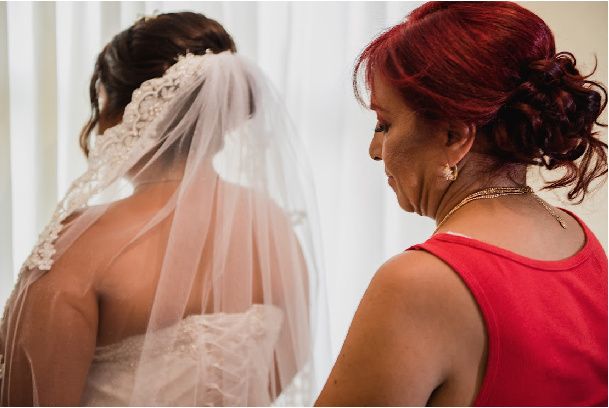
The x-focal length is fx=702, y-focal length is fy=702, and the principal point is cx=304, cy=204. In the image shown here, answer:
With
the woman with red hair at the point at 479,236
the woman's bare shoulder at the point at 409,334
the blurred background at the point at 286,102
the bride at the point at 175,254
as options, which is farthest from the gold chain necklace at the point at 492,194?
the blurred background at the point at 286,102

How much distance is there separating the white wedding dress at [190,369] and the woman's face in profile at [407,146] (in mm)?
499

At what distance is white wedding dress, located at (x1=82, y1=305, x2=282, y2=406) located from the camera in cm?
123

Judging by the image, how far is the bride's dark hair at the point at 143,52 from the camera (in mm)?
1379

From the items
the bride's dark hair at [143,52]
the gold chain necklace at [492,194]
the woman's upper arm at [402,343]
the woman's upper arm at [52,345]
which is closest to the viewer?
the woman's upper arm at [402,343]

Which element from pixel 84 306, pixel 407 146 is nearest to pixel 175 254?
pixel 84 306

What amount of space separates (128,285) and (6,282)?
1.15 m

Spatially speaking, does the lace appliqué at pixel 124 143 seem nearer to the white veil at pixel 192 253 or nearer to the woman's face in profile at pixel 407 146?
the white veil at pixel 192 253

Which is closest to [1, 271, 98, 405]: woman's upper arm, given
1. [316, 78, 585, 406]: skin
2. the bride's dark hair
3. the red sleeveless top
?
the bride's dark hair

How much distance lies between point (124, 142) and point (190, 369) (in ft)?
1.42

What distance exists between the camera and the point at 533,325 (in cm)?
73

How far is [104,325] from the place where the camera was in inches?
47.9

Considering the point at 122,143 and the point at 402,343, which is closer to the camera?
the point at 402,343

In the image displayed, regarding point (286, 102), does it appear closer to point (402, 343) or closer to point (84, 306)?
point (84, 306)

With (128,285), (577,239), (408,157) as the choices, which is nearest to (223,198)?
(128,285)
